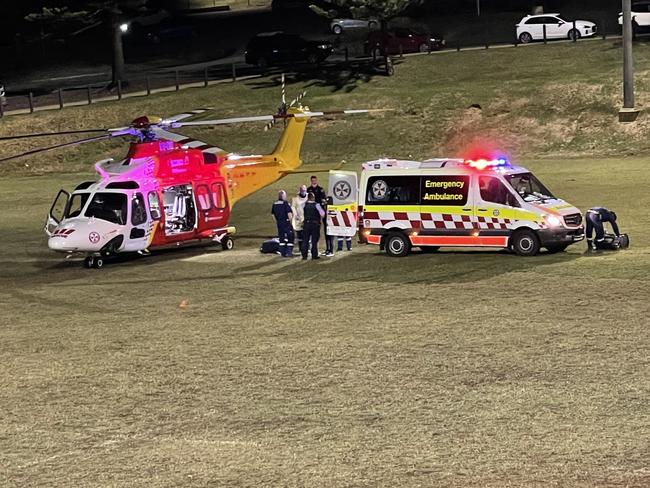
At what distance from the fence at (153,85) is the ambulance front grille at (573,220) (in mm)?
35795

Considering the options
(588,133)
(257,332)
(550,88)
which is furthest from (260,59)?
(257,332)

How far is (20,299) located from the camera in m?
25.0

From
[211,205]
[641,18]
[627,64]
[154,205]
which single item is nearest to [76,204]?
[154,205]

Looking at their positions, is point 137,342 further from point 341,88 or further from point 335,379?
point 341,88

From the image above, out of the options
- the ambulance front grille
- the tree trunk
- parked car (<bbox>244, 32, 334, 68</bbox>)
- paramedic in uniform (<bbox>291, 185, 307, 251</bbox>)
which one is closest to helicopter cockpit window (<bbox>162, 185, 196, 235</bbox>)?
paramedic in uniform (<bbox>291, 185, 307, 251</bbox>)

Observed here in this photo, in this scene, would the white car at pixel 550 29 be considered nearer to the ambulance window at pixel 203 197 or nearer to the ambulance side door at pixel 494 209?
the ambulance window at pixel 203 197

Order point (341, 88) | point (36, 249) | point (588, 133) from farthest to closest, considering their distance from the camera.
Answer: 1. point (341, 88)
2. point (588, 133)
3. point (36, 249)

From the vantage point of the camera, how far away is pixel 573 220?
26766mm

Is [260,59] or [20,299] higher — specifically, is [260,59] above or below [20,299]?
above

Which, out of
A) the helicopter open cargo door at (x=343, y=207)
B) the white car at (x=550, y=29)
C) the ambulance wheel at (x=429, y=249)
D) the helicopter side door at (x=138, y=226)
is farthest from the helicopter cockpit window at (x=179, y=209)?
the white car at (x=550, y=29)

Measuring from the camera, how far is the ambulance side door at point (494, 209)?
26.9 meters

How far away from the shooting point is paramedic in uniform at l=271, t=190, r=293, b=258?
29.1m

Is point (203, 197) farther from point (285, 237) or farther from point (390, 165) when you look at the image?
point (390, 165)

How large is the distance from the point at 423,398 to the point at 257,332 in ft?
17.7
